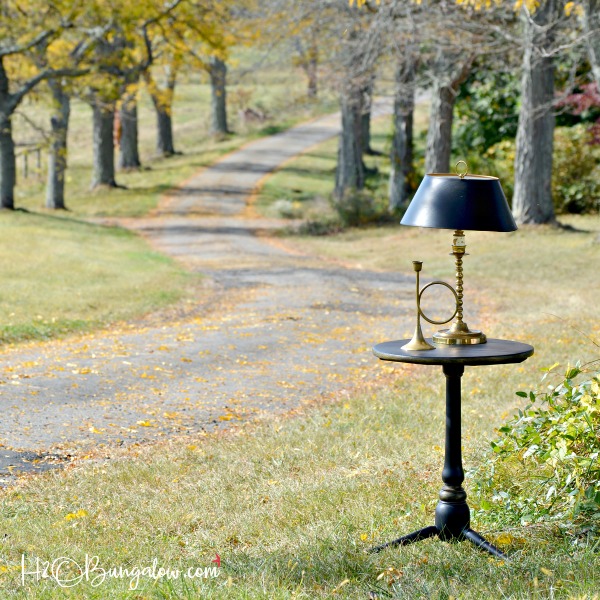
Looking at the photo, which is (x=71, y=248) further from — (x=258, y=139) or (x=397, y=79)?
(x=258, y=139)

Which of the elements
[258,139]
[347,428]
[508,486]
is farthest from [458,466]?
[258,139]

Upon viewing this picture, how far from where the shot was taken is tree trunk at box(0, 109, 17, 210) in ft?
82.5

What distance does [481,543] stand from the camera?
5.01m

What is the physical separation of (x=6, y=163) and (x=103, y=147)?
272 inches

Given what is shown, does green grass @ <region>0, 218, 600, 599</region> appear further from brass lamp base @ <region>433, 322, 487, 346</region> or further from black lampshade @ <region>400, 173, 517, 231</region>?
black lampshade @ <region>400, 173, 517, 231</region>

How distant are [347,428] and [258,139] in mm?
39654

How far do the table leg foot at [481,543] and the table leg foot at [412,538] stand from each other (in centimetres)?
17

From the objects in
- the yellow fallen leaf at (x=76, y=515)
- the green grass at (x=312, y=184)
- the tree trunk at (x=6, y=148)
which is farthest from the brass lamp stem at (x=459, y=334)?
the green grass at (x=312, y=184)

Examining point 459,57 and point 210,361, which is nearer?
point 210,361

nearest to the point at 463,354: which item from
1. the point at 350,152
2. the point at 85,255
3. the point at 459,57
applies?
the point at 85,255

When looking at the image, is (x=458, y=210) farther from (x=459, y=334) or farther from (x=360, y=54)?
(x=360, y=54)

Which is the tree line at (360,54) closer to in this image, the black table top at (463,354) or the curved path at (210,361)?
Answer: the curved path at (210,361)

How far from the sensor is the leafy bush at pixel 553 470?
5176 millimetres

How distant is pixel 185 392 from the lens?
9.46 m
